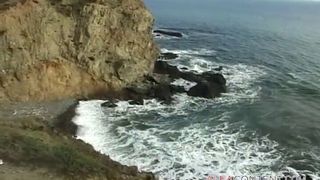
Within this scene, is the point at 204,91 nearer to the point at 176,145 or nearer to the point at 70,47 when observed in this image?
the point at 176,145

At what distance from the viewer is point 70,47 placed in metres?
43.2

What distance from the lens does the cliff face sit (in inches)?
1560

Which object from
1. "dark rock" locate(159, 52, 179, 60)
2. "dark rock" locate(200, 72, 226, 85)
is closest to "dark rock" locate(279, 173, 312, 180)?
"dark rock" locate(200, 72, 226, 85)

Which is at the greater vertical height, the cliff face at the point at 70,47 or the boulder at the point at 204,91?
the cliff face at the point at 70,47

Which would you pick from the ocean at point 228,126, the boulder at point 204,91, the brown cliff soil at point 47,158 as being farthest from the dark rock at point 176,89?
the brown cliff soil at point 47,158

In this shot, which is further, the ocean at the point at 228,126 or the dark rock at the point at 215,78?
the dark rock at the point at 215,78

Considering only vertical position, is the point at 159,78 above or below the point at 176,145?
above

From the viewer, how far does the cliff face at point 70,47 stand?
39.6m

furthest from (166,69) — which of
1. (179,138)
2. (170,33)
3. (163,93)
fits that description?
(170,33)

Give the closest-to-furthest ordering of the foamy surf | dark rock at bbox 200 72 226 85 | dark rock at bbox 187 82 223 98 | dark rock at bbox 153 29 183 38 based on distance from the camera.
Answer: the foamy surf
dark rock at bbox 187 82 223 98
dark rock at bbox 200 72 226 85
dark rock at bbox 153 29 183 38

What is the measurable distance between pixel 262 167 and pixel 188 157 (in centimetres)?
526

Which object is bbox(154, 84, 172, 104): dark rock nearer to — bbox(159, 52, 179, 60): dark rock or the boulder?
the boulder

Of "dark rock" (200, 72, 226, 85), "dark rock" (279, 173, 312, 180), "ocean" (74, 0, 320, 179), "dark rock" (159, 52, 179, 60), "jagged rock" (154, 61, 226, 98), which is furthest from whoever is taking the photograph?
"dark rock" (159, 52, 179, 60)

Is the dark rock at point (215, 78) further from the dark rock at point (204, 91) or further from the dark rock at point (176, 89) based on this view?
the dark rock at point (176, 89)
